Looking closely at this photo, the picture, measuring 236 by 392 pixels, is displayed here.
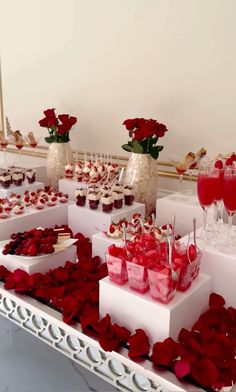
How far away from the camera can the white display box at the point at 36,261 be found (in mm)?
1093

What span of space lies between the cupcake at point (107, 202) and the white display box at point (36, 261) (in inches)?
10.5

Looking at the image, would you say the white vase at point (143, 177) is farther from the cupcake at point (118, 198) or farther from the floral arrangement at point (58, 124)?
the floral arrangement at point (58, 124)

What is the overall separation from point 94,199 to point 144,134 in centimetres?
36

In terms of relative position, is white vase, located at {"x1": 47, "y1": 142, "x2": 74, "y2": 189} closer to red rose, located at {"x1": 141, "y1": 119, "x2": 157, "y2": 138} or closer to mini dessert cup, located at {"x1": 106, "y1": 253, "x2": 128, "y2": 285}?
red rose, located at {"x1": 141, "y1": 119, "x2": 157, "y2": 138}

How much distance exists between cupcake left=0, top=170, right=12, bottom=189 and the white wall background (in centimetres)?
61

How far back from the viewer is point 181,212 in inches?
57.4

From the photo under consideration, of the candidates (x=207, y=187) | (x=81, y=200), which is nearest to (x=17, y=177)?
(x=81, y=200)

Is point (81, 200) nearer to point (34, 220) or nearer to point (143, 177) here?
point (34, 220)

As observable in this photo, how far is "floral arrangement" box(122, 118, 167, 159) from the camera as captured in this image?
157 centimetres

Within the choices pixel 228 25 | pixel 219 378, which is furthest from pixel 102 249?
pixel 228 25

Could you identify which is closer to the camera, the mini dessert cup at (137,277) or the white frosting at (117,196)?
the mini dessert cup at (137,277)

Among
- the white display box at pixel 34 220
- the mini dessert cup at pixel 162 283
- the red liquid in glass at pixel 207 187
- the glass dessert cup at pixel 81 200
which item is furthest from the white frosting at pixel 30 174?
the mini dessert cup at pixel 162 283

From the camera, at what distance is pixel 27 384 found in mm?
1054

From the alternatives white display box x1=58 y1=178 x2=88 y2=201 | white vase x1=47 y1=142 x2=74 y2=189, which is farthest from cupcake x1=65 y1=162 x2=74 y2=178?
white vase x1=47 y1=142 x2=74 y2=189
